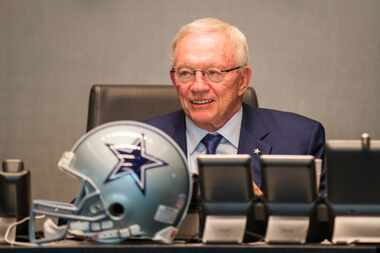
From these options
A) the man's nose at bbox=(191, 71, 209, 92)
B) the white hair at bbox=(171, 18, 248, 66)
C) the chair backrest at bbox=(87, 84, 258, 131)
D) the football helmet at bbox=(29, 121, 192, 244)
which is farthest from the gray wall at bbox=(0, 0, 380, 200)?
the football helmet at bbox=(29, 121, 192, 244)

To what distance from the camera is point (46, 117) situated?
12.2 ft

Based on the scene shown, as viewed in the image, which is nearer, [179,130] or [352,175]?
[352,175]

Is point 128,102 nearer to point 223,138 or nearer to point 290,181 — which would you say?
point 223,138

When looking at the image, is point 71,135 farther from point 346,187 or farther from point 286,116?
point 346,187

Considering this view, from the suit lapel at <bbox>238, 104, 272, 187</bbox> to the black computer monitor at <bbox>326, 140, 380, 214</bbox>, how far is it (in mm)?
817

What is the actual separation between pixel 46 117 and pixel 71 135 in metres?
0.12

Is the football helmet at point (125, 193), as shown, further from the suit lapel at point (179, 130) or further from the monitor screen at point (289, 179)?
the suit lapel at point (179, 130)

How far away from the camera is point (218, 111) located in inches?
109

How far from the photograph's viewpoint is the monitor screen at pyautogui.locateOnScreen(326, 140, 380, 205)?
6.01ft

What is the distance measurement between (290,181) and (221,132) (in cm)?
99

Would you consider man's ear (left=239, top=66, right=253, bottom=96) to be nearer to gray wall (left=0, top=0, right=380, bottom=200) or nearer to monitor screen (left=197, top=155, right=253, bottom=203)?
gray wall (left=0, top=0, right=380, bottom=200)

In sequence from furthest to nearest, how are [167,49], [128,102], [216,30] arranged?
[167,49], [128,102], [216,30]

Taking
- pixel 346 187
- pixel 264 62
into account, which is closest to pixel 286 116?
pixel 264 62

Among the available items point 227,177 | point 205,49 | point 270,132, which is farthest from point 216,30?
point 227,177
